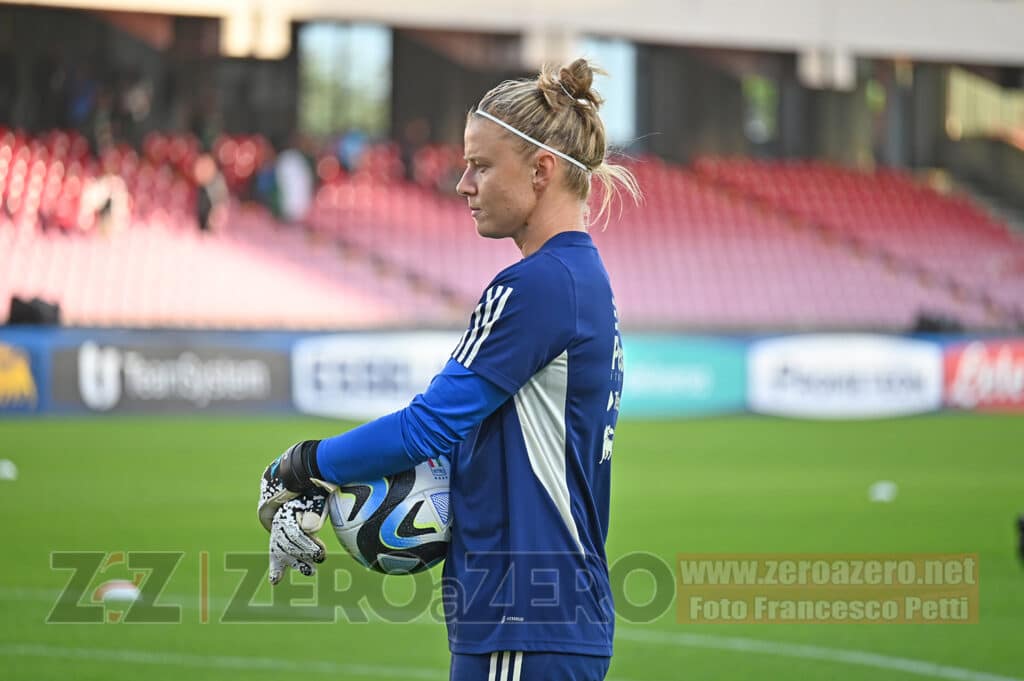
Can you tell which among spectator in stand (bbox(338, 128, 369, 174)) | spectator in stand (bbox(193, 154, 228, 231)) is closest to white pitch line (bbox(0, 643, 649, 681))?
spectator in stand (bbox(193, 154, 228, 231))

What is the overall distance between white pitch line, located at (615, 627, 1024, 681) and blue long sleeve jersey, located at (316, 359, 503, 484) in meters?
4.50

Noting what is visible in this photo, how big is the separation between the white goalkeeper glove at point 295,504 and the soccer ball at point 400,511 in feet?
0.21

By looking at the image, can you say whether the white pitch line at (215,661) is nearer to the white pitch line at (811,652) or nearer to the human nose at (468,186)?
the white pitch line at (811,652)

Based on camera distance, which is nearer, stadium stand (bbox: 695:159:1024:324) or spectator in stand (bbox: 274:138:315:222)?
spectator in stand (bbox: 274:138:315:222)

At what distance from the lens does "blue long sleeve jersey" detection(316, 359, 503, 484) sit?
2.96 m

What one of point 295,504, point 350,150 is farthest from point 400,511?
point 350,150

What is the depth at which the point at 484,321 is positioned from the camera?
9.86 feet

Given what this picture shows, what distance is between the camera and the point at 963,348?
21781 millimetres

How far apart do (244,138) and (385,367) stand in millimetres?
10580

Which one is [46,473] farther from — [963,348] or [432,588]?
[963,348]

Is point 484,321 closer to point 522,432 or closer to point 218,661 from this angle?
point 522,432

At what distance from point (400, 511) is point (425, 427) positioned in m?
0.29

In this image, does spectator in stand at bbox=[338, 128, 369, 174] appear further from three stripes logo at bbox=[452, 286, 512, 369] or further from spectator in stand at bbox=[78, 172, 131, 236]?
three stripes logo at bbox=[452, 286, 512, 369]

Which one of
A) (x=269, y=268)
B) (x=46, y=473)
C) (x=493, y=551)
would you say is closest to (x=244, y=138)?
(x=269, y=268)
